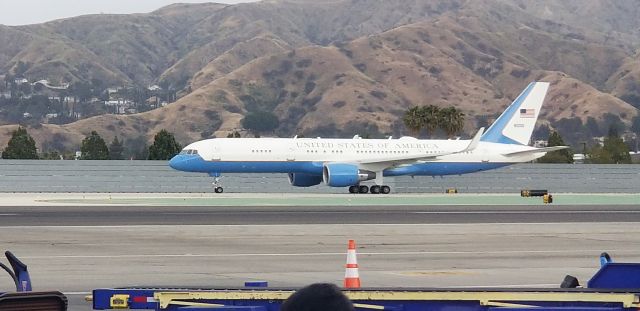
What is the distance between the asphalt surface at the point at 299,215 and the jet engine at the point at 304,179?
17.5m

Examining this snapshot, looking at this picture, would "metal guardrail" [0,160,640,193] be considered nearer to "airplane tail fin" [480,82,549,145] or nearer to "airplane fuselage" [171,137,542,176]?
"airplane tail fin" [480,82,549,145]

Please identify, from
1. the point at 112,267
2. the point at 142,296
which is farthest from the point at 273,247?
the point at 142,296

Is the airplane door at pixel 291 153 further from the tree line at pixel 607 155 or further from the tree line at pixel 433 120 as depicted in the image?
the tree line at pixel 607 155

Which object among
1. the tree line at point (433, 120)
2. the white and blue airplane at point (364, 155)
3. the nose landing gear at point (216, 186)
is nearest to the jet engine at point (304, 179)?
the white and blue airplane at point (364, 155)

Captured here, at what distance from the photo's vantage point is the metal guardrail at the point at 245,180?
68.6m

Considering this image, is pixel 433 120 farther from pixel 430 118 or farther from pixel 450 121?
pixel 450 121

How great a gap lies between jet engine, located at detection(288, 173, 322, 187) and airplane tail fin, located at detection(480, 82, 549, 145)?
33.6 feet

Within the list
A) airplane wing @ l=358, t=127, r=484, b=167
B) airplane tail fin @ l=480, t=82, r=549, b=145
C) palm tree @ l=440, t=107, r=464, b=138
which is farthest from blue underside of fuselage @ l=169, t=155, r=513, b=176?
palm tree @ l=440, t=107, r=464, b=138

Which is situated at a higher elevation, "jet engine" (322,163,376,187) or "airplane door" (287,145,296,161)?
"airplane door" (287,145,296,161)

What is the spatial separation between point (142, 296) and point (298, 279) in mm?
9561

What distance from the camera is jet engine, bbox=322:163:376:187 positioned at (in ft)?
218

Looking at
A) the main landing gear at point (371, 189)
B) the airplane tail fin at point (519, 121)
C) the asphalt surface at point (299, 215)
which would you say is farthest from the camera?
the airplane tail fin at point (519, 121)

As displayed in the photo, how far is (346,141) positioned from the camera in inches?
2771

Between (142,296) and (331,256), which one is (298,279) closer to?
(331,256)
